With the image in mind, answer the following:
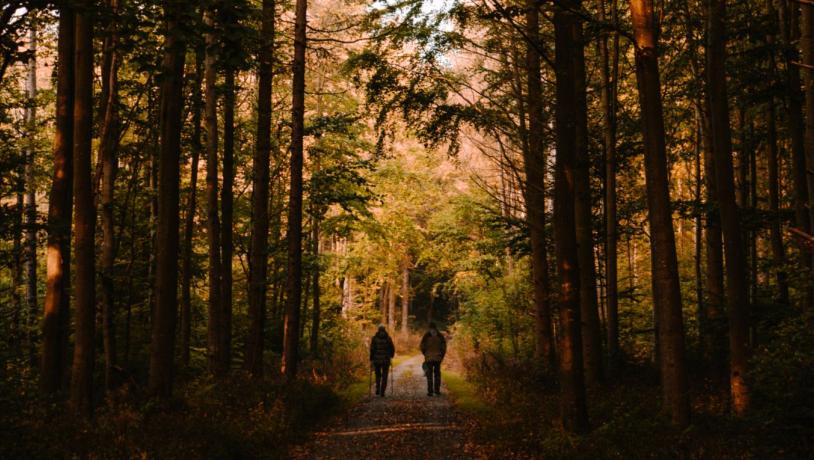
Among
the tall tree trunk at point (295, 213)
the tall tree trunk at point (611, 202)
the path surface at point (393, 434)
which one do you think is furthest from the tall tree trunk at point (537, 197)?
the tall tree trunk at point (295, 213)

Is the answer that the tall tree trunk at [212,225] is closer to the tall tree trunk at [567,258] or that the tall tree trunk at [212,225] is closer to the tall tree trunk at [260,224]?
the tall tree trunk at [260,224]

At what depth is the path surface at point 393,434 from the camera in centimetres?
979

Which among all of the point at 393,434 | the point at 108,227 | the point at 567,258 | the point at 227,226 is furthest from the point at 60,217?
the point at 567,258

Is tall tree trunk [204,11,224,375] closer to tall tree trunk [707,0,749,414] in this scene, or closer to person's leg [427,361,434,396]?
person's leg [427,361,434,396]

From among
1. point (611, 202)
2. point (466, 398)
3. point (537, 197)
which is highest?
point (537, 197)

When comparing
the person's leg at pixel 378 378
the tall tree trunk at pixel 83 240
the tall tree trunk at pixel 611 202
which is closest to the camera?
the tall tree trunk at pixel 83 240

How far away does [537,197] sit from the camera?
15.0m

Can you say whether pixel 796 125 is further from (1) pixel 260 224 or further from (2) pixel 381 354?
(2) pixel 381 354

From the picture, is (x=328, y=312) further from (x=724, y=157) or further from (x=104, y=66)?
(x=724, y=157)

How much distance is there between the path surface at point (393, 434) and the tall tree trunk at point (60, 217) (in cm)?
398

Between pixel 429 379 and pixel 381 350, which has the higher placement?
pixel 381 350

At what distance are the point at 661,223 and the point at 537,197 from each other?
7.09 m

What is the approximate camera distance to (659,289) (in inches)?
313

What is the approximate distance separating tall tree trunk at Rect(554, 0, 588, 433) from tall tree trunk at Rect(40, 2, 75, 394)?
7261mm
